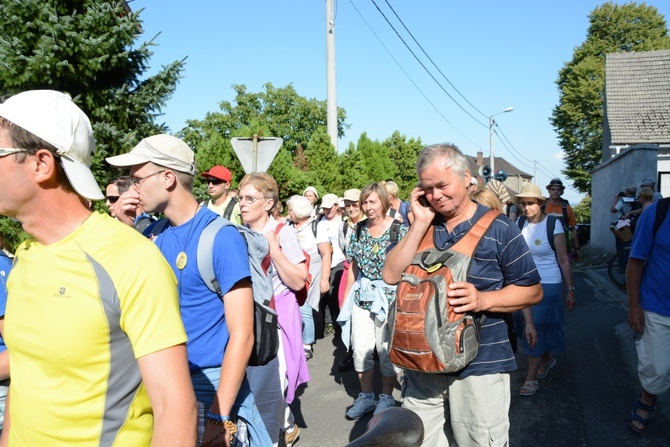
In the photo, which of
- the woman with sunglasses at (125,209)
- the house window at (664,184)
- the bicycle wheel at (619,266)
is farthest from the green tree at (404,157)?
the woman with sunglasses at (125,209)

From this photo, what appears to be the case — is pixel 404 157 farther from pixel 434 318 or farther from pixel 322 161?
pixel 434 318

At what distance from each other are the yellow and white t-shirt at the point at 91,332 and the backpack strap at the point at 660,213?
153 inches

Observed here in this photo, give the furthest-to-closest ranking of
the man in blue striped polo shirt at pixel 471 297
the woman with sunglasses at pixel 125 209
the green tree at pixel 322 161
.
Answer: the green tree at pixel 322 161 < the woman with sunglasses at pixel 125 209 < the man in blue striped polo shirt at pixel 471 297

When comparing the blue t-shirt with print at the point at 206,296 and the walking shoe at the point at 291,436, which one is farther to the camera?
the walking shoe at the point at 291,436

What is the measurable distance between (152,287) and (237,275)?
35.1 inches

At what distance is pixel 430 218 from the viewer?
300cm

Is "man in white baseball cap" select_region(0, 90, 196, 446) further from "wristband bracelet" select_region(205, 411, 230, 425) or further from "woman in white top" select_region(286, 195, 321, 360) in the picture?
"woman in white top" select_region(286, 195, 321, 360)

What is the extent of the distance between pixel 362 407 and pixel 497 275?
279 cm

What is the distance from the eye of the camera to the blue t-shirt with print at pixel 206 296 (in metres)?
2.36

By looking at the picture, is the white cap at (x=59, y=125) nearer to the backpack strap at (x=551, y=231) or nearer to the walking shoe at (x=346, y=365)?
the backpack strap at (x=551, y=231)

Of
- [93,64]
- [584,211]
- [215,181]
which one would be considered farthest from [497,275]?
[584,211]

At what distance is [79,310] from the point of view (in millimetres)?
1432

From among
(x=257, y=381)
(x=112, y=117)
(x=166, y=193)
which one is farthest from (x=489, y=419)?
(x=112, y=117)

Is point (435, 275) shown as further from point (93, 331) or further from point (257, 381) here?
point (93, 331)
